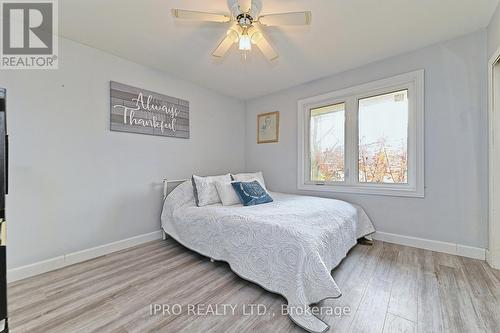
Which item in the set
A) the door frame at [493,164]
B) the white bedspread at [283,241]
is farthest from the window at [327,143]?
the door frame at [493,164]

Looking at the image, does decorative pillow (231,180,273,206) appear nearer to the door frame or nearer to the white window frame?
the white window frame

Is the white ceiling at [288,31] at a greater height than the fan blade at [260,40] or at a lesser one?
greater

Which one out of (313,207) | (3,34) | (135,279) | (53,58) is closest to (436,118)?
(313,207)

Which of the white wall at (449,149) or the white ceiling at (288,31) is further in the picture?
the white wall at (449,149)

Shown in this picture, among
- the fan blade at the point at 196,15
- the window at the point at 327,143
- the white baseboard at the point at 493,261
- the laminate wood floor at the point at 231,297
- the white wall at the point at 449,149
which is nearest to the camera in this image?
the laminate wood floor at the point at 231,297

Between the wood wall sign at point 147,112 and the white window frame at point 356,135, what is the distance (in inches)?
74.5

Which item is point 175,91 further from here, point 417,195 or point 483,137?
point 483,137

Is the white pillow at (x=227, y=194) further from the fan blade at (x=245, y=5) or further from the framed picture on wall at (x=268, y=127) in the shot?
the fan blade at (x=245, y=5)

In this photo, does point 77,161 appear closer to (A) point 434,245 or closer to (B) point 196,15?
(B) point 196,15

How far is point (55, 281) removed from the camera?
1.85m

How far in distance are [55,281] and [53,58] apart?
2127mm

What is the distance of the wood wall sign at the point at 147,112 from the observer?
2527 millimetres

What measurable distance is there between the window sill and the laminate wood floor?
0.69 meters

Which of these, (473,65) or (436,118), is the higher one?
(473,65)
